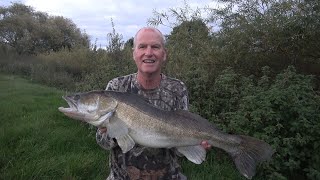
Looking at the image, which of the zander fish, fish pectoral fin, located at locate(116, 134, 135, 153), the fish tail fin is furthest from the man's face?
the fish tail fin

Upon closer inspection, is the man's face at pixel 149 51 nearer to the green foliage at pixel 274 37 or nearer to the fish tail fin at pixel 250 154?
the fish tail fin at pixel 250 154

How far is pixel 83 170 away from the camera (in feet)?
22.0

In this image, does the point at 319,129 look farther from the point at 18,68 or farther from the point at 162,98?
the point at 18,68

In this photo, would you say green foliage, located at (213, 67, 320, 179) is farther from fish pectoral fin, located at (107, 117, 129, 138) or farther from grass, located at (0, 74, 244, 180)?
fish pectoral fin, located at (107, 117, 129, 138)

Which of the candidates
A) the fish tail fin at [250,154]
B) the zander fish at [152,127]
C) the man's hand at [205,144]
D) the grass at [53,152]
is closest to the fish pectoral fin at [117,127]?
the zander fish at [152,127]

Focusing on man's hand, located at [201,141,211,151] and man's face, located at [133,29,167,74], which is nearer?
man's hand, located at [201,141,211,151]

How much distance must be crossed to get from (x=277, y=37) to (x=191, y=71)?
200cm

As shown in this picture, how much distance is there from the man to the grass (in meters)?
2.53

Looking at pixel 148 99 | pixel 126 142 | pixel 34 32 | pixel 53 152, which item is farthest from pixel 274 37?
pixel 34 32

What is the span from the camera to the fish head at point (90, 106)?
140 inches

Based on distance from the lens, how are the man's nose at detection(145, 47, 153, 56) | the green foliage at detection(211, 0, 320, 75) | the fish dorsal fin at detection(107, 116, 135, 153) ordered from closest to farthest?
1. the fish dorsal fin at detection(107, 116, 135, 153)
2. the man's nose at detection(145, 47, 153, 56)
3. the green foliage at detection(211, 0, 320, 75)

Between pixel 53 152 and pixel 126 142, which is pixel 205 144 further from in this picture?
pixel 53 152

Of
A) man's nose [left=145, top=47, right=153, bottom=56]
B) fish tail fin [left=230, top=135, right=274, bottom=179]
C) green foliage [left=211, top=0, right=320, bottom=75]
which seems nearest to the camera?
fish tail fin [left=230, top=135, right=274, bottom=179]

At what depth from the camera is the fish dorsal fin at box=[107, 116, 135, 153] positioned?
3.52 m
